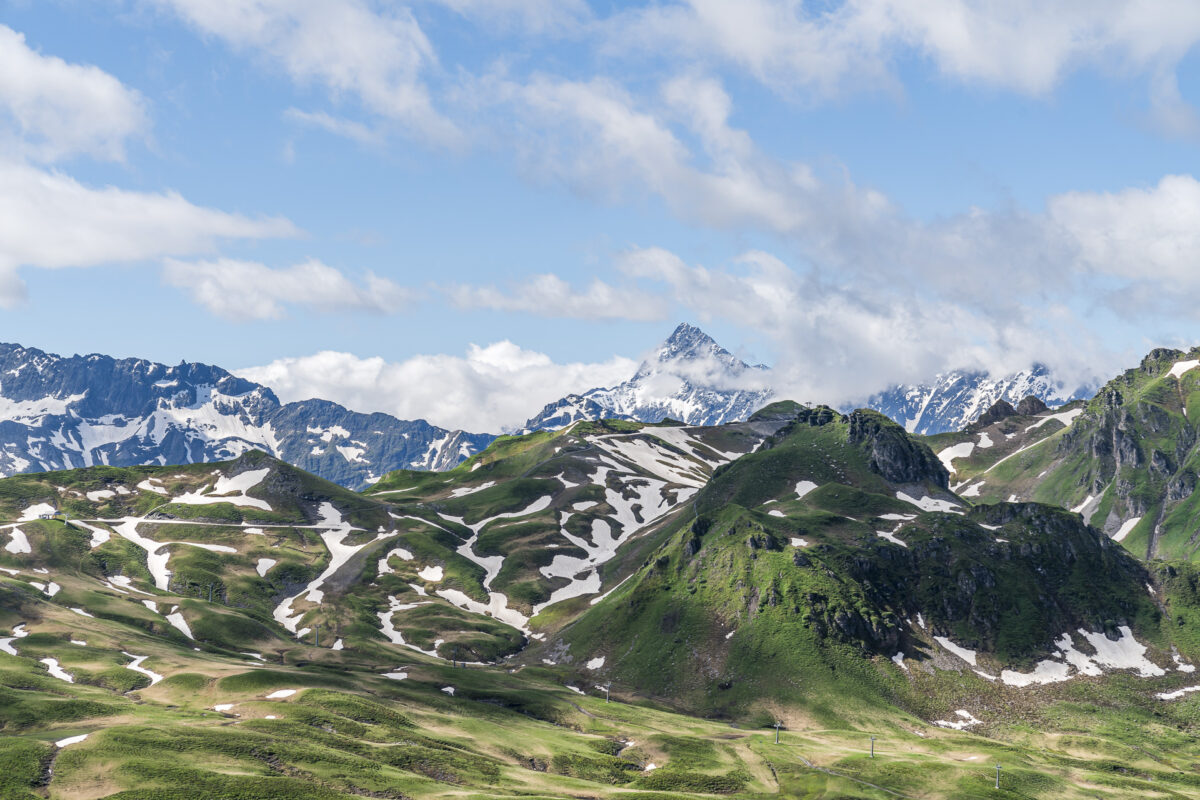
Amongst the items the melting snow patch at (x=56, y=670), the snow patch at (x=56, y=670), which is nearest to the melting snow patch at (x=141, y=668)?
the snow patch at (x=56, y=670)

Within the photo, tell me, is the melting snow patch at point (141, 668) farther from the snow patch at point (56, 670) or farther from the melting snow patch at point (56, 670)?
the melting snow patch at point (56, 670)

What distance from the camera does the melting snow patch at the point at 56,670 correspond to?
174 meters

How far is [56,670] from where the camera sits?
178 m

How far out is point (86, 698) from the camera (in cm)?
15075

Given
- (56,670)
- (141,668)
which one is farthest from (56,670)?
(141,668)

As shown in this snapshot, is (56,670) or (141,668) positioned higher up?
(141,668)

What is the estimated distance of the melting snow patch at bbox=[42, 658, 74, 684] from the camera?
17362 centimetres

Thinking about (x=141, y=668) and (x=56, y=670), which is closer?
(x=56, y=670)

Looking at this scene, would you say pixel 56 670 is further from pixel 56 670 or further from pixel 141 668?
pixel 141 668

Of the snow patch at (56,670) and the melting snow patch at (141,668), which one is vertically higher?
the melting snow patch at (141,668)

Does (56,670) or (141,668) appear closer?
(56,670)

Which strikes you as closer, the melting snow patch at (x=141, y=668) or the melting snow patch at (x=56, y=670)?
the melting snow patch at (x=56, y=670)

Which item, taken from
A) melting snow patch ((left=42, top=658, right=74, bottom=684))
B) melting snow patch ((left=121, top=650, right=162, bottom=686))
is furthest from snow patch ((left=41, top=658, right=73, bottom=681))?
melting snow patch ((left=121, top=650, right=162, bottom=686))

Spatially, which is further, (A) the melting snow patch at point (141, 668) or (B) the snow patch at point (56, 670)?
(A) the melting snow patch at point (141, 668)
